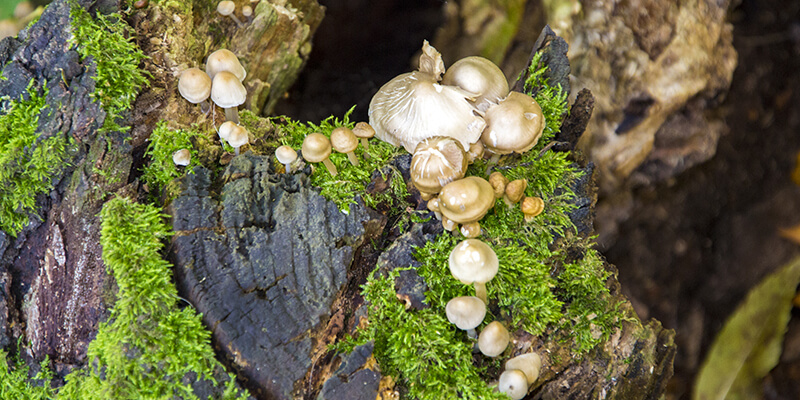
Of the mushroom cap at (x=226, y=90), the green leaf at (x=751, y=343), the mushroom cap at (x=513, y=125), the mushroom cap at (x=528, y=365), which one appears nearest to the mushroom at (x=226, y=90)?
the mushroom cap at (x=226, y=90)

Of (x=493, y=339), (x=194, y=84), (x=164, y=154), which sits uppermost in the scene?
(x=194, y=84)

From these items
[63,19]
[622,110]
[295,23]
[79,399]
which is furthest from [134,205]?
[622,110]

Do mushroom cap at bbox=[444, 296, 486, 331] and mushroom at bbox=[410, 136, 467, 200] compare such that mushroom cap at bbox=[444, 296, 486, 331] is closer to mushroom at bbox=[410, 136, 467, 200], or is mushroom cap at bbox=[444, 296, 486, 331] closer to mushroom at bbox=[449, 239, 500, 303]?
mushroom at bbox=[449, 239, 500, 303]

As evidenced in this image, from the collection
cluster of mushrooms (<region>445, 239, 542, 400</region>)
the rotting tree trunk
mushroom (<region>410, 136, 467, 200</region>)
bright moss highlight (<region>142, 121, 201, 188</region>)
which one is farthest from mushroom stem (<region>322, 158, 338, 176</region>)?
cluster of mushrooms (<region>445, 239, 542, 400</region>)

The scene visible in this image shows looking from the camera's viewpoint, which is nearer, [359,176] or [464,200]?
[464,200]

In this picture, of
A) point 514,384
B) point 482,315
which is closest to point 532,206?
point 482,315

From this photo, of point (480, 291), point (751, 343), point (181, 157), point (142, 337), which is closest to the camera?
point (142, 337)

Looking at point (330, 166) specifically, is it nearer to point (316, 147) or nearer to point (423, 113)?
point (316, 147)
